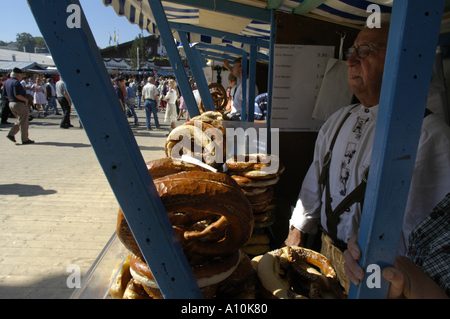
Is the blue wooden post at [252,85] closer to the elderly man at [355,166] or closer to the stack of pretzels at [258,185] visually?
the stack of pretzels at [258,185]

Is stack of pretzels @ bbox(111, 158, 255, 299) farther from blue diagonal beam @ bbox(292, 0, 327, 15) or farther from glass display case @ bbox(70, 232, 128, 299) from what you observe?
blue diagonal beam @ bbox(292, 0, 327, 15)

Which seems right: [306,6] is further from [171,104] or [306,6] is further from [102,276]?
[171,104]

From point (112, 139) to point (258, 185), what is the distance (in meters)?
1.66

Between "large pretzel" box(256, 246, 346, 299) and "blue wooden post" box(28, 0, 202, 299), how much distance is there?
467mm

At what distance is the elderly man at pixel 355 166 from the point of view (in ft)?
4.73

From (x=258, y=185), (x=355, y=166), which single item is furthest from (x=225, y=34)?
(x=355, y=166)

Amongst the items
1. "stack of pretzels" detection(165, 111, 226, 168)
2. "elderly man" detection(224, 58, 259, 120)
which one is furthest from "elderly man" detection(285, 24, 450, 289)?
"elderly man" detection(224, 58, 259, 120)

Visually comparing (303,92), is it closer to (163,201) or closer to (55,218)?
(163,201)

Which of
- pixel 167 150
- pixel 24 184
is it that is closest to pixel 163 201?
pixel 167 150

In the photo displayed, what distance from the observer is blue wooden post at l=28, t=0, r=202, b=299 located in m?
0.70

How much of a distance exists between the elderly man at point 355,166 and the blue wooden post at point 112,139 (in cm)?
126

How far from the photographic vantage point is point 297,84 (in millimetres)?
2910

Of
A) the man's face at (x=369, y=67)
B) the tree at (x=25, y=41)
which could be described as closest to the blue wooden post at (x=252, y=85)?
the man's face at (x=369, y=67)
